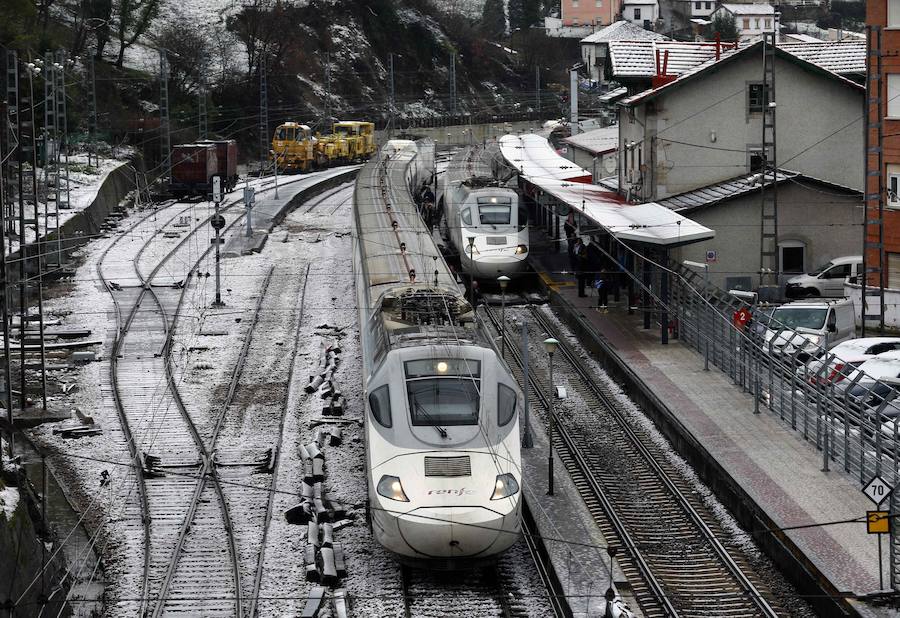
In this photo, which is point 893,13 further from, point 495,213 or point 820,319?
point 495,213

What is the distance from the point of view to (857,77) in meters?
42.0

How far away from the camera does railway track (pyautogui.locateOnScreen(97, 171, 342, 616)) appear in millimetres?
19062

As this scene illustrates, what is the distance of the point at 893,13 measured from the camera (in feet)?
118

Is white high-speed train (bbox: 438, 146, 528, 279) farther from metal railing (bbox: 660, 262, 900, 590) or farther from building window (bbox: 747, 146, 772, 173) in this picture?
building window (bbox: 747, 146, 772, 173)

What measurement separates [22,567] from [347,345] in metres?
15.7

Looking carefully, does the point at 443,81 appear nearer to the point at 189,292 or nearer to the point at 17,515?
the point at 189,292

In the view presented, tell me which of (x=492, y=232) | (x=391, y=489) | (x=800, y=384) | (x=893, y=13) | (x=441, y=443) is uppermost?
(x=893, y=13)

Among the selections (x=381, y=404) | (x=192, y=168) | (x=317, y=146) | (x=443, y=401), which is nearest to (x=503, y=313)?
(x=381, y=404)

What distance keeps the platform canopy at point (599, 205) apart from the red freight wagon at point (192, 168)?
13227mm

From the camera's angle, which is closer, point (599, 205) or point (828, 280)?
point (828, 280)

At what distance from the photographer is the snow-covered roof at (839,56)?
137 feet

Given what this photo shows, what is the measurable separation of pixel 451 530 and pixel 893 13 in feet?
77.2

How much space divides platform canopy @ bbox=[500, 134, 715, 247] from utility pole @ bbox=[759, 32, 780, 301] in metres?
2.20

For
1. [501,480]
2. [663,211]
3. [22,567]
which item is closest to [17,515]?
[22,567]
